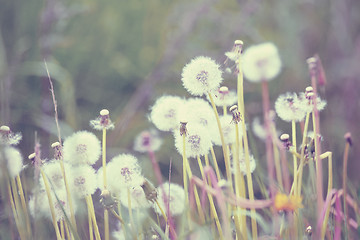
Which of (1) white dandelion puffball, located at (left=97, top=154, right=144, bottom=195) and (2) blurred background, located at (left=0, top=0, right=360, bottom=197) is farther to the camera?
(2) blurred background, located at (left=0, top=0, right=360, bottom=197)

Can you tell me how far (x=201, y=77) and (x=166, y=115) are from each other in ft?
0.23

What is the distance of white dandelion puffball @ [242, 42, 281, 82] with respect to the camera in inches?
20.3

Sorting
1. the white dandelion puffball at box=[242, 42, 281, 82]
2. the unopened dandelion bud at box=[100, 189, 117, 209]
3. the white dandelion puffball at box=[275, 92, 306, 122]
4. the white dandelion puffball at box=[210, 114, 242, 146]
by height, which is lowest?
the unopened dandelion bud at box=[100, 189, 117, 209]

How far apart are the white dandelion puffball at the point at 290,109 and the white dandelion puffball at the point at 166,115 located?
0.12 metres

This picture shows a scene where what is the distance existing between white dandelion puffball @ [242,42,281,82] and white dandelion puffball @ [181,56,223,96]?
0.03 m

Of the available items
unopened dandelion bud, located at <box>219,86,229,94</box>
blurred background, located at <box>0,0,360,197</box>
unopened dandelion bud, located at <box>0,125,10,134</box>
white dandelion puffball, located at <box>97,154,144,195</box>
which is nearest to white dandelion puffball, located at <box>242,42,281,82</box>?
unopened dandelion bud, located at <box>219,86,229,94</box>

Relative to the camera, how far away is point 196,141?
1.81 feet

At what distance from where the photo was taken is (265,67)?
1.68ft

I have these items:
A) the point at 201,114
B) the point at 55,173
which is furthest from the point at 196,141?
the point at 55,173

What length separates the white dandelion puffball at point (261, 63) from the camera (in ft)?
1.69

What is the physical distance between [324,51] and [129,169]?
5.15ft

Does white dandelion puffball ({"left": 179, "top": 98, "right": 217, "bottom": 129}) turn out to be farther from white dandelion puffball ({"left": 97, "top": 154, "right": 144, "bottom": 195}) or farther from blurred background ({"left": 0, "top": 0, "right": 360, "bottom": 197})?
blurred background ({"left": 0, "top": 0, "right": 360, "bottom": 197})

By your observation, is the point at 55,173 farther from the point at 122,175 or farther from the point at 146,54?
the point at 146,54

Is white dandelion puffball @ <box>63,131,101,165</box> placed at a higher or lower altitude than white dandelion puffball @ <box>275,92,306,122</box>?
lower
